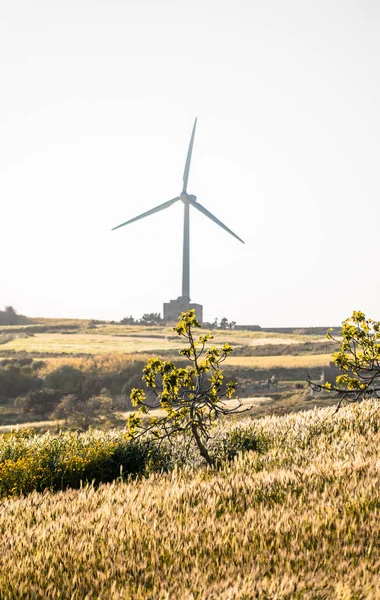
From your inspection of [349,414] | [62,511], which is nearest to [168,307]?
[349,414]

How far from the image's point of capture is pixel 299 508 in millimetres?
6812

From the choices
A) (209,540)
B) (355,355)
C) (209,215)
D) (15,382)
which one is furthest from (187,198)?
(209,540)

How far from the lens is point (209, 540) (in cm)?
593

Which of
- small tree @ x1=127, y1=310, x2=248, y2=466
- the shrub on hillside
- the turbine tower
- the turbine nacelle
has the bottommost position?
the shrub on hillside

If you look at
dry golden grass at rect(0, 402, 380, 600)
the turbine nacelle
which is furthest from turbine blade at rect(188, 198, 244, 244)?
dry golden grass at rect(0, 402, 380, 600)

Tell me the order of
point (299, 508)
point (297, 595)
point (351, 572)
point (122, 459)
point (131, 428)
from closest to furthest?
point (297, 595) < point (351, 572) < point (299, 508) < point (131, 428) < point (122, 459)

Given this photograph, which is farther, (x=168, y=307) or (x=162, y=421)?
(x=168, y=307)

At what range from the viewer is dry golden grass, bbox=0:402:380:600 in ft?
16.4

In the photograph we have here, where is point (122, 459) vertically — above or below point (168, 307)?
below

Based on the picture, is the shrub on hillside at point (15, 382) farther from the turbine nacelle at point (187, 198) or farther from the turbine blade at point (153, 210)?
the turbine nacelle at point (187, 198)

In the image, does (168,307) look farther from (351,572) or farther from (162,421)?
(351,572)

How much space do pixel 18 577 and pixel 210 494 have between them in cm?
291

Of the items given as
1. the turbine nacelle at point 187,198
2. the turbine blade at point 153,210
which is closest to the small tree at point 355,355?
the turbine blade at point 153,210

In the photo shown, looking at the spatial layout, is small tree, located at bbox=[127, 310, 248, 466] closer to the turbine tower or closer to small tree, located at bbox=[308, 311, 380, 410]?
small tree, located at bbox=[308, 311, 380, 410]
